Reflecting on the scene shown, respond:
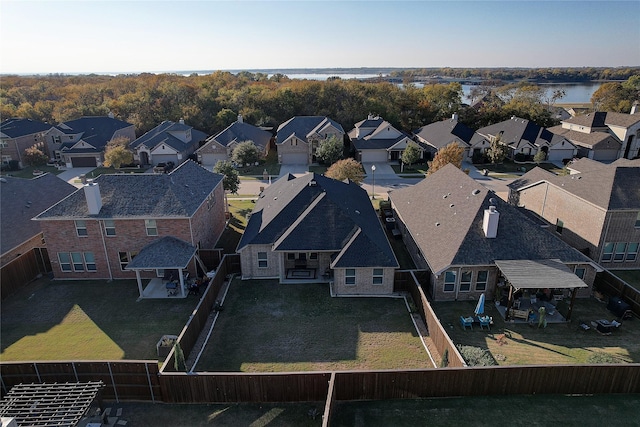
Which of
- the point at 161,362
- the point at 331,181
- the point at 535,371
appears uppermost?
the point at 331,181

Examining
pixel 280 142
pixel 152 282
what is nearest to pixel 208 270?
pixel 152 282

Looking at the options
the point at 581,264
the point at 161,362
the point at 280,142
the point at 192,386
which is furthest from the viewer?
the point at 280,142

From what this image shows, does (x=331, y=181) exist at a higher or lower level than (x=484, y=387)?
higher

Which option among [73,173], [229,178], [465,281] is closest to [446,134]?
[229,178]

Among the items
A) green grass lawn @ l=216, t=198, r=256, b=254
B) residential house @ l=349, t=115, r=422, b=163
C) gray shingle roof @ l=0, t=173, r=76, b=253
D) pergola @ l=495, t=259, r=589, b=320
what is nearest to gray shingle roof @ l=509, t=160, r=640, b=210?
pergola @ l=495, t=259, r=589, b=320

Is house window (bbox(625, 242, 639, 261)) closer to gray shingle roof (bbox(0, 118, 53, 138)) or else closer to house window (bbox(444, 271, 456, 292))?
house window (bbox(444, 271, 456, 292))

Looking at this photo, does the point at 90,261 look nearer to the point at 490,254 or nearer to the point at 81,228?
the point at 81,228

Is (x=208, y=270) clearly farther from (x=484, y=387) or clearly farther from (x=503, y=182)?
(x=503, y=182)
